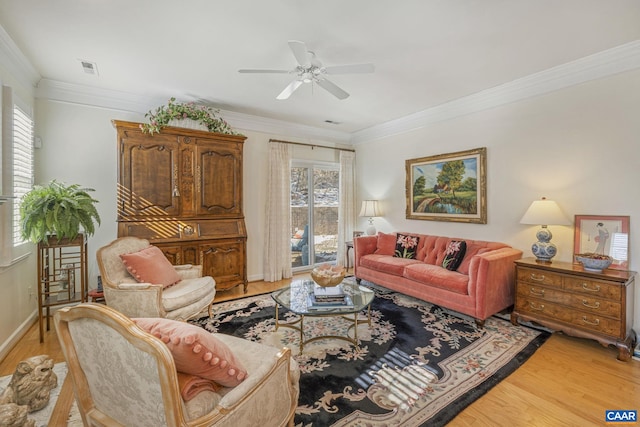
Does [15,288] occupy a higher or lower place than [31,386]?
higher

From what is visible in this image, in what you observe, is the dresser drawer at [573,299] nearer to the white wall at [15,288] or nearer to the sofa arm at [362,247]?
the sofa arm at [362,247]

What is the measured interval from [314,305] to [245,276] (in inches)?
75.5

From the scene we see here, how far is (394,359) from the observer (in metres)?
2.43

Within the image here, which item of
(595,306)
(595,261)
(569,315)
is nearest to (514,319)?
(569,315)

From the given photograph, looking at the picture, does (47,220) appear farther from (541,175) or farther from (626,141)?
(626,141)

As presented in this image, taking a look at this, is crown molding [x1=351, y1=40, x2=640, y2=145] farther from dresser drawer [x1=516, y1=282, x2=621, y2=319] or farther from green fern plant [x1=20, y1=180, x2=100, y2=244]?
green fern plant [x1=20, y1=180, x2=100, y2=244]

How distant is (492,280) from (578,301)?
69 cm

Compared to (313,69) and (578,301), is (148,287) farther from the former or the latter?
(578,301)

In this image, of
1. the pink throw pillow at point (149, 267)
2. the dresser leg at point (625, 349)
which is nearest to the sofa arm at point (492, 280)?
the dresser leg at point (625, 349)

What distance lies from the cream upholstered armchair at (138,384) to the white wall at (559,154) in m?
3.42

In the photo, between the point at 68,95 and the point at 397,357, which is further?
the point at 68,95

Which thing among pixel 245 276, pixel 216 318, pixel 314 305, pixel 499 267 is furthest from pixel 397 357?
pixel 245 276

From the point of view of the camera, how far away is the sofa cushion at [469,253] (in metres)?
3.57

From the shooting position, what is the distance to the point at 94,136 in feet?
12.1
